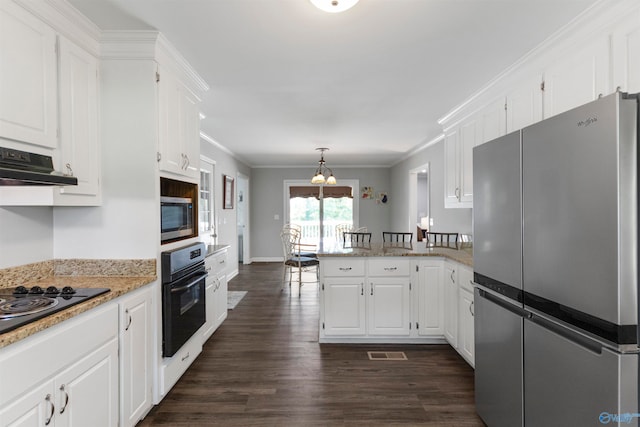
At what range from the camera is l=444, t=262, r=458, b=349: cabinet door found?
301 centimetres

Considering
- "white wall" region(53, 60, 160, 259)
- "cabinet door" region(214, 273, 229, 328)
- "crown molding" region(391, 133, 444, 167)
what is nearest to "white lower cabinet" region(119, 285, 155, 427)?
"white wall" region(53, 60, 160, 259)

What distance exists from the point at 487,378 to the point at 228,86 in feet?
9.67

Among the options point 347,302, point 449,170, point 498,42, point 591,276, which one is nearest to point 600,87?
point 498,42

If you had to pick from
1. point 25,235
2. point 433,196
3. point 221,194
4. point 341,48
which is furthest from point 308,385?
point 433,196

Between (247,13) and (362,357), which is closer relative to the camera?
(247,13)

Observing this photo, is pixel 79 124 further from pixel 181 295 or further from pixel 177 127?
pixel 181 295

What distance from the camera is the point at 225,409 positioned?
2238 mm

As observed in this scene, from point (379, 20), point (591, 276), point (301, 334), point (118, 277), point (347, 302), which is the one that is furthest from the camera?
point (301, 334)

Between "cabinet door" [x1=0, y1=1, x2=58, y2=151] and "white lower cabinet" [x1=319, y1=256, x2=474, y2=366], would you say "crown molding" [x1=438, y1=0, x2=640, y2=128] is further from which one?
"cabinet door" [x1=0, y1=1, x2=58, y2=151]

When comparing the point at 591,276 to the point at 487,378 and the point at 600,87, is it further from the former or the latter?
the point at 600,87

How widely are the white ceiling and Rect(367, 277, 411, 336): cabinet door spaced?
1.86 metres

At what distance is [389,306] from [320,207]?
5.49 meters

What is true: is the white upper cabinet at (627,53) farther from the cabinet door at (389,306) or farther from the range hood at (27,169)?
the range hood at (27,169)

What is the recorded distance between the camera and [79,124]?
6.41 ft
